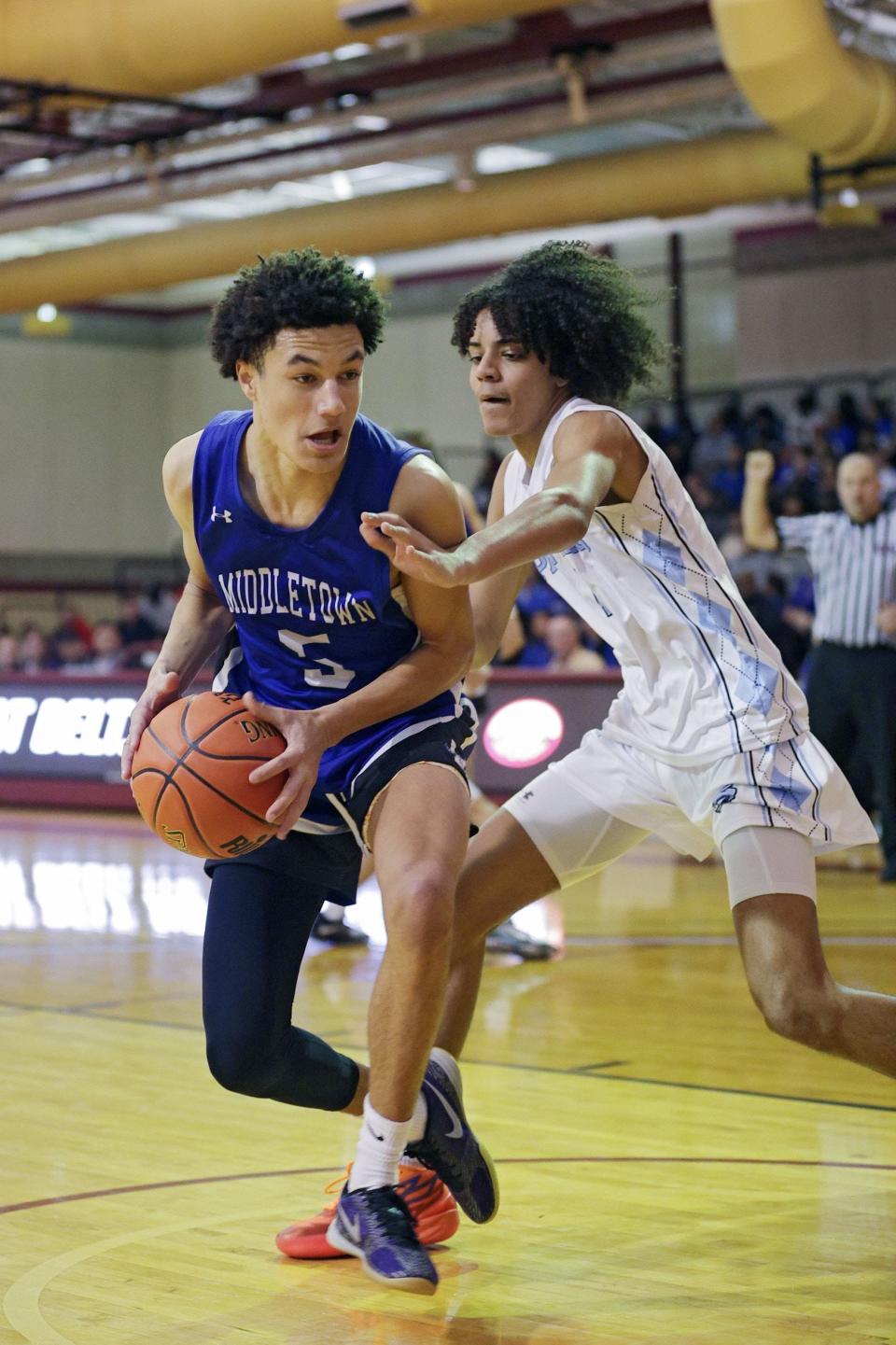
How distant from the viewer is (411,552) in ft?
10.2

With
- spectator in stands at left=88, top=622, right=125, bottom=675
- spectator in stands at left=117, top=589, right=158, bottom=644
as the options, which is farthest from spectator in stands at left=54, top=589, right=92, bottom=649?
spectator in stands at left=88, top=622, right=125, bottom=675

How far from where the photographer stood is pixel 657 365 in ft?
13.3

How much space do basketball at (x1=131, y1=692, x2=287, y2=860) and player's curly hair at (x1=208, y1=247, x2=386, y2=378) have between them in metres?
0.69

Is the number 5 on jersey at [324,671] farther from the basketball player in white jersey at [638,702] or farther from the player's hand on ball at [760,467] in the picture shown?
the player's hand on ball at [760,467]

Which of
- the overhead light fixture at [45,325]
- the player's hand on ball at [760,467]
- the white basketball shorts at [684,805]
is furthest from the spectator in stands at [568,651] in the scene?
the overhead light fixture at [45,325]

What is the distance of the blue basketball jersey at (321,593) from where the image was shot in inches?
139

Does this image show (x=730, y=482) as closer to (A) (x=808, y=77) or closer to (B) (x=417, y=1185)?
(A) (x=808, y=77)

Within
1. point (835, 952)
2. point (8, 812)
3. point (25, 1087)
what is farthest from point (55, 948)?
point (8, 812)

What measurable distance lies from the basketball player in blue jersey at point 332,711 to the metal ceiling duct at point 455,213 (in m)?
9.49

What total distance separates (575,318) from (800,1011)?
1.46 meters

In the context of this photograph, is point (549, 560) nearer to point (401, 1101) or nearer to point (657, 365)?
point (657, 365)

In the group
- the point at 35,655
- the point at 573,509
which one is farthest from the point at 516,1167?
the point at 35,655

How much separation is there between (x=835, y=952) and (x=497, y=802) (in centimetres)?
407

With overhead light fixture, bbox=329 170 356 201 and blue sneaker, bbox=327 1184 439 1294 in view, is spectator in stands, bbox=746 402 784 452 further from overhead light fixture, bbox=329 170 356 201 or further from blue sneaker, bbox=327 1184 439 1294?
blue sneaker, bbox=327 1184 439 1294
